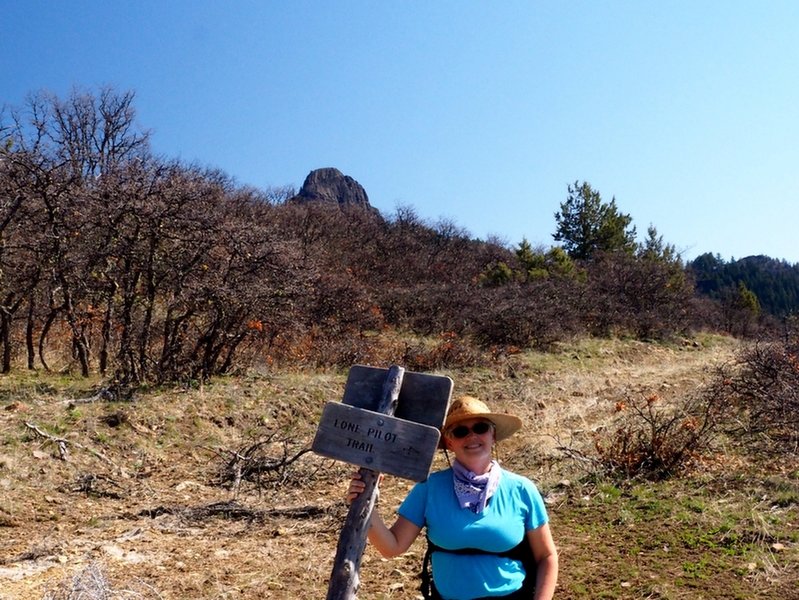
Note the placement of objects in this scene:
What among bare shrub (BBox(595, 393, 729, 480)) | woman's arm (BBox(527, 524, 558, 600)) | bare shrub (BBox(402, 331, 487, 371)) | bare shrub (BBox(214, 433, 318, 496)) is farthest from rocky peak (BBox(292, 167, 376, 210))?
woman's arm (BBox(527, 524, 558, 600))

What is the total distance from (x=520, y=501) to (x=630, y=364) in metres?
14.3

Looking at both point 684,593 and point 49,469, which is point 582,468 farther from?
point 49,469

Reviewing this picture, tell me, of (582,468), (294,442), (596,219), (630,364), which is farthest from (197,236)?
(596,219)

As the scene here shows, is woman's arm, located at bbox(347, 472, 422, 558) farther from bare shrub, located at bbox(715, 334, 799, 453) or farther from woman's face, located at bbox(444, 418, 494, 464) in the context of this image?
bare shrub, located at bbox(715, 334, 799, 453)

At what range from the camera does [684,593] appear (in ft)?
13.0

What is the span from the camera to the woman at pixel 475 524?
2.47m

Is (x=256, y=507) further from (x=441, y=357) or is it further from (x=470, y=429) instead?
(x=441, y=357)

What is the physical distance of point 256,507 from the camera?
19.8 ft

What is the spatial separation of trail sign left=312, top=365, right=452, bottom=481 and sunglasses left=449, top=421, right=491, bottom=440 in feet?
0.25

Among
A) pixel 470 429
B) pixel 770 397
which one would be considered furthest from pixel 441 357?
pixel 470 429

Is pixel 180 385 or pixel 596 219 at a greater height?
pixel 596 219

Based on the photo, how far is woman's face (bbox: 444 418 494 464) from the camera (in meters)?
2.63

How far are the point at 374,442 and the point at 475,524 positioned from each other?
0.51 meters

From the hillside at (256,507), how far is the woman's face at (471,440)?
6.70 feet
